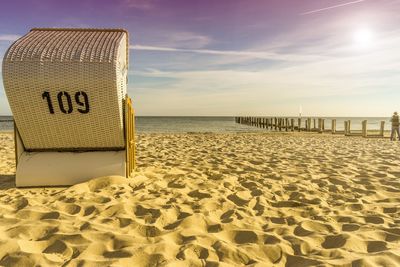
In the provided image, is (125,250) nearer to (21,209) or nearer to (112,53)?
(21,209)

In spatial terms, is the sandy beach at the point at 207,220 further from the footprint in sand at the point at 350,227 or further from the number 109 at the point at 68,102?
the number 109 at the point at 68,102

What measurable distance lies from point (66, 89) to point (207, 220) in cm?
282

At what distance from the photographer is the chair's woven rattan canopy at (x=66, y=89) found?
4.64 meters

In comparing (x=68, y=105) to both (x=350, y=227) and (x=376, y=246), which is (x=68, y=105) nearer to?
(x=350, y=227)

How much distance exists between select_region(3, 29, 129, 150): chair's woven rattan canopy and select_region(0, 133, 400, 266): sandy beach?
787 millimetres

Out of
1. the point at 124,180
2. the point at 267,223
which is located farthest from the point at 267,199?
the point at 124,180

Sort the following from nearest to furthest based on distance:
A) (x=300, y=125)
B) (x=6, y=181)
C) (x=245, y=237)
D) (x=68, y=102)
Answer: (x=245, y=237) < (x=68, y=102) < (x=6, y=181) < (x=300, y=125)

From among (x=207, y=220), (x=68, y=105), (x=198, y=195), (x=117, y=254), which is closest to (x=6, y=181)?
(x=68, y=105)

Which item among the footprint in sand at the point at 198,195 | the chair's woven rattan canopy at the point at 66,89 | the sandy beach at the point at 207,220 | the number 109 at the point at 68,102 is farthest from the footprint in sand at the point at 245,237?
the number 109 at the point at 68,102

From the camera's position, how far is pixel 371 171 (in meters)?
6.32

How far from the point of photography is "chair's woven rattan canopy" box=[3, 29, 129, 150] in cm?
464

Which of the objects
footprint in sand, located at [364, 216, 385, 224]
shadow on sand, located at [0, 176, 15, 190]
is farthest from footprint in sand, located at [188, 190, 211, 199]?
shadow on sand, located at [0, 176, 15, 190]

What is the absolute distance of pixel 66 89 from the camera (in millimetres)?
4711

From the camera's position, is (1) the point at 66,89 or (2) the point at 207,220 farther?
(1) the point at 66,89
